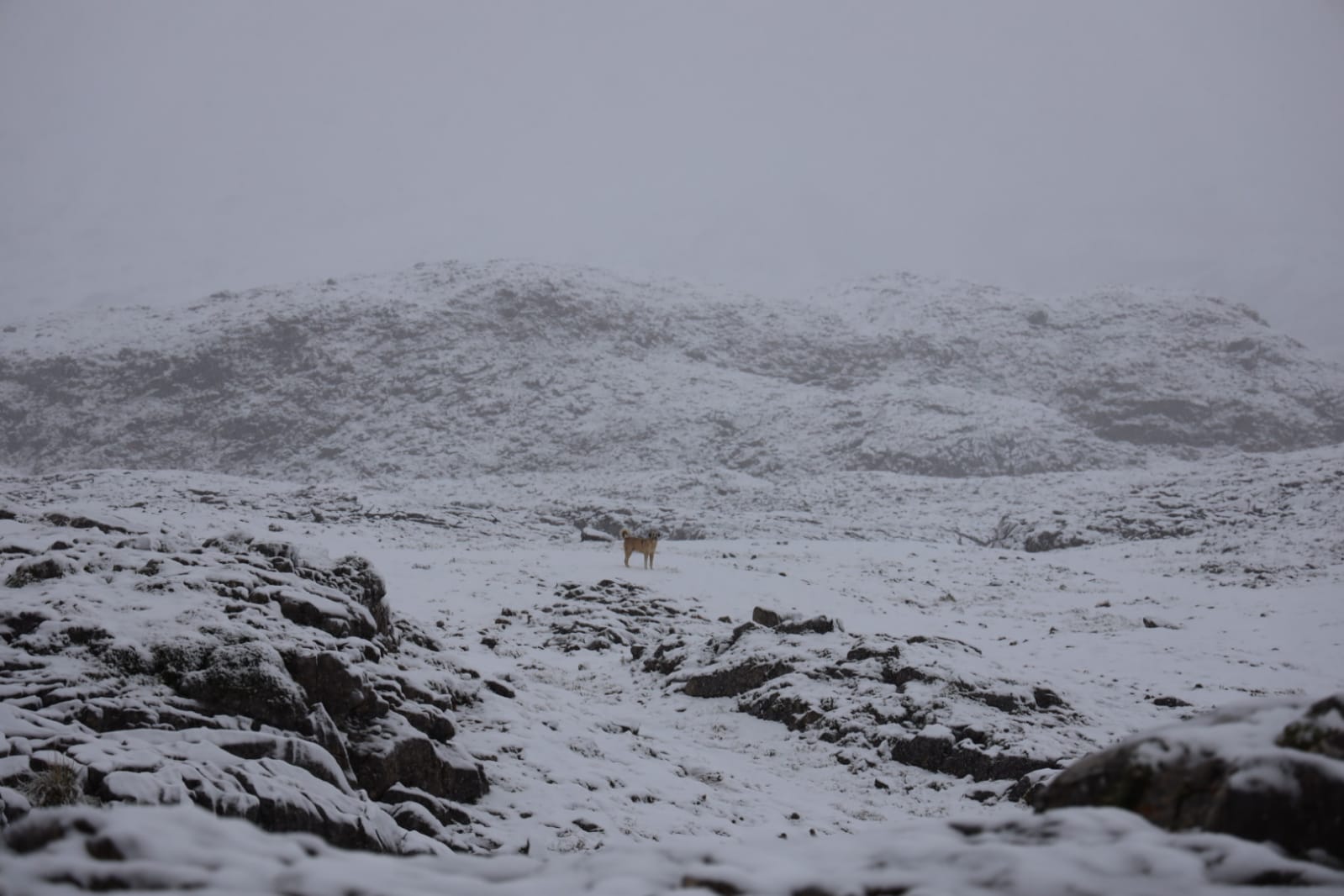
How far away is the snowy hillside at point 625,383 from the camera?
41188mm

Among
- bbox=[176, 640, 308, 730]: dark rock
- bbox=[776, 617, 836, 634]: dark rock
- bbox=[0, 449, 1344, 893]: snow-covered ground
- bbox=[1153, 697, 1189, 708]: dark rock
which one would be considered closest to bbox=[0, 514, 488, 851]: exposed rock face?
bbox=[176, 640, 308, 730]: dark rock

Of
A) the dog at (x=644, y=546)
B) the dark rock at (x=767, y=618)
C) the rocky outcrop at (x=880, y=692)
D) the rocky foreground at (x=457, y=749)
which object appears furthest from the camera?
the dog at (x=644, y=546)

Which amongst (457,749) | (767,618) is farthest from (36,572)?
(767,618)

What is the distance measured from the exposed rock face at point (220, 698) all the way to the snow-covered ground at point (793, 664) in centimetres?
74

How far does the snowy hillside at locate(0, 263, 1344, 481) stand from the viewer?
135 feet

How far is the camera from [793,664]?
1148 centimetres

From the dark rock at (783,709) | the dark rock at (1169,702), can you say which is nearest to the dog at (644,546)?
the dark rock at (783,709)

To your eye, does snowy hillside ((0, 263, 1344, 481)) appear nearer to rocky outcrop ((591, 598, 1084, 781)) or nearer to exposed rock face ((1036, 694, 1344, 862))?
rocky outcrop ((591, 598, 1084, 781))

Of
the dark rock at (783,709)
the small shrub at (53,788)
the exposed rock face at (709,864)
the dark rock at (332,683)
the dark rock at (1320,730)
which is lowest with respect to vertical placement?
the dark rock at (783,709)

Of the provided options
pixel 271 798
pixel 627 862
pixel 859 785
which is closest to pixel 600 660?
pixel 859 785

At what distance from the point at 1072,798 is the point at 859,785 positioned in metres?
6.06

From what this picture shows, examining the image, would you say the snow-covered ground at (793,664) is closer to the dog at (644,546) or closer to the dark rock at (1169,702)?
the dark rock at (1169,702)

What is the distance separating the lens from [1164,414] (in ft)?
153

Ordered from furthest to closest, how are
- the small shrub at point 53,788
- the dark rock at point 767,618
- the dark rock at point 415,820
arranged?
the dark rock at point 767,618 < the dark rock at point 415,820 < the small shrub at point 53,788
